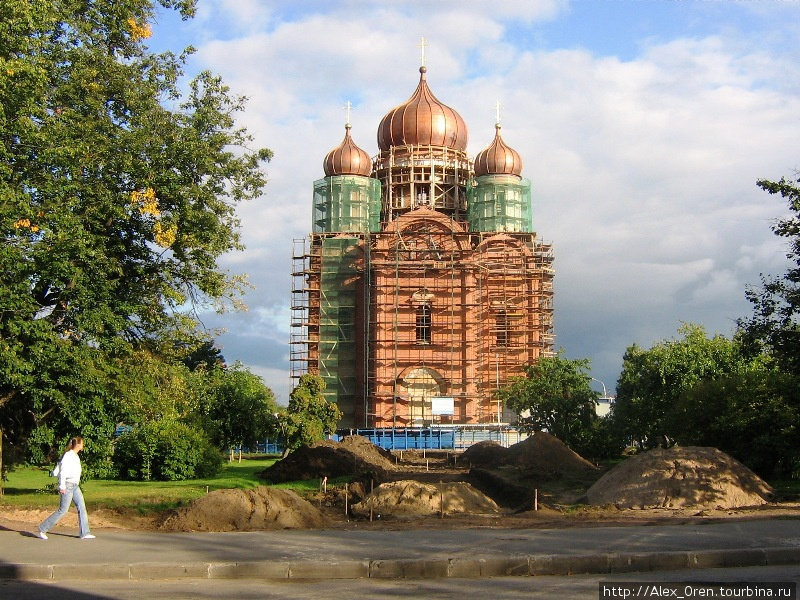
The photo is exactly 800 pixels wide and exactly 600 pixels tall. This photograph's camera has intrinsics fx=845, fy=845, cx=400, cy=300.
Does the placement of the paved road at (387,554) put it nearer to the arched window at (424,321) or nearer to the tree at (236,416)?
the tree at (236,416)

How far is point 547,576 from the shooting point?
35.6 feet

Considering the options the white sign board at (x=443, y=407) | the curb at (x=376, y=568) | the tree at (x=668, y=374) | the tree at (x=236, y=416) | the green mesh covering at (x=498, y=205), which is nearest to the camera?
the curb at (x=376, y=568)

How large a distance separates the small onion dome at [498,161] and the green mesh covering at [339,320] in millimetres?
11998

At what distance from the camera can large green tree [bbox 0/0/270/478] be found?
1725cm

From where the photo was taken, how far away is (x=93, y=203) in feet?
61.8

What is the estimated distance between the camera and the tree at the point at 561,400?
44312 millimetres

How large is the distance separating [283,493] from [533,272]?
44.3 m

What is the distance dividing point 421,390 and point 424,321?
16.0 ft

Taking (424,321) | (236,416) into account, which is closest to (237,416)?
(236,416)

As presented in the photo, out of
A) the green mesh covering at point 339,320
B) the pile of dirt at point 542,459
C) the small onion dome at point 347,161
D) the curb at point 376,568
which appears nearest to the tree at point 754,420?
the pile of dirt at point 542,459

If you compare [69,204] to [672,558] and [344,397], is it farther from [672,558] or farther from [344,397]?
[344,397]

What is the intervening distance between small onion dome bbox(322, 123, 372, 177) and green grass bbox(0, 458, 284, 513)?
106 ft

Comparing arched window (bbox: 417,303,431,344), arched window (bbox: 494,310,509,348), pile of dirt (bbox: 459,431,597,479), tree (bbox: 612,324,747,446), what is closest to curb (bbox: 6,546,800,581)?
pile of dirt (bbox: 459,431,597,479)

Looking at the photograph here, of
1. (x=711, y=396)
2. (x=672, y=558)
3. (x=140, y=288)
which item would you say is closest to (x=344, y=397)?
(x=711, y=396)
